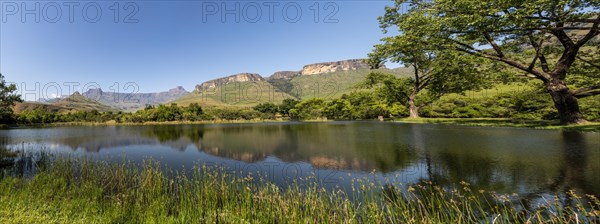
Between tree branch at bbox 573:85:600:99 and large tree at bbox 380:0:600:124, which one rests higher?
large tree at bbox 380:0:600:124

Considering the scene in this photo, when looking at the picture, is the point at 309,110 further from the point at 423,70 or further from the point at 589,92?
the point at 589,92

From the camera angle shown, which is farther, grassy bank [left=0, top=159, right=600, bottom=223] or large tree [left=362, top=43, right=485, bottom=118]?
large tree [left=362, top=43, right=485, bottom=118]

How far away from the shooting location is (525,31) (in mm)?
22297

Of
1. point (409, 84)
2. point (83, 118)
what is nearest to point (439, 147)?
point (409, 84)

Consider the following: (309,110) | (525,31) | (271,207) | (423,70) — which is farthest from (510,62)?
(309,110)

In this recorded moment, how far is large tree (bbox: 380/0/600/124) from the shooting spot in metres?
18.2

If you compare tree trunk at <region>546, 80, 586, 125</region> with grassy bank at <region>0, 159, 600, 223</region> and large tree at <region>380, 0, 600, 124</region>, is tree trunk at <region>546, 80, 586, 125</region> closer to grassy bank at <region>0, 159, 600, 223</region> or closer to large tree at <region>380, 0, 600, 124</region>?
large tree at <region>380, 0, 600, 124</region>

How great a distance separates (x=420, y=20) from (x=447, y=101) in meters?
40.1

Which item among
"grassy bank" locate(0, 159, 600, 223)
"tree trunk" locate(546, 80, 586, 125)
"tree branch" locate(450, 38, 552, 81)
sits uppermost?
"tree branch" locate(450, 38, 552, 81)

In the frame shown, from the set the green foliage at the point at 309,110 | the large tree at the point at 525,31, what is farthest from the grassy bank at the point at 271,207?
the green foliage at the point at 309,110

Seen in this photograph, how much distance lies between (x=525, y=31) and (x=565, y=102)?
286 inches

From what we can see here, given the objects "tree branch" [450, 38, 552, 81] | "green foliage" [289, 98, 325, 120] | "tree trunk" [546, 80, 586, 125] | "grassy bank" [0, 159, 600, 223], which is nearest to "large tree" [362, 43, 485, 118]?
"tree branch" [450, 38, 552, 81]

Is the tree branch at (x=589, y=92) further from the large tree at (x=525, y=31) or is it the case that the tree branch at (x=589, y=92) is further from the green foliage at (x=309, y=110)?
the green foliage at (x=309, y=110)

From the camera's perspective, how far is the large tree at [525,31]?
18.2 meters
